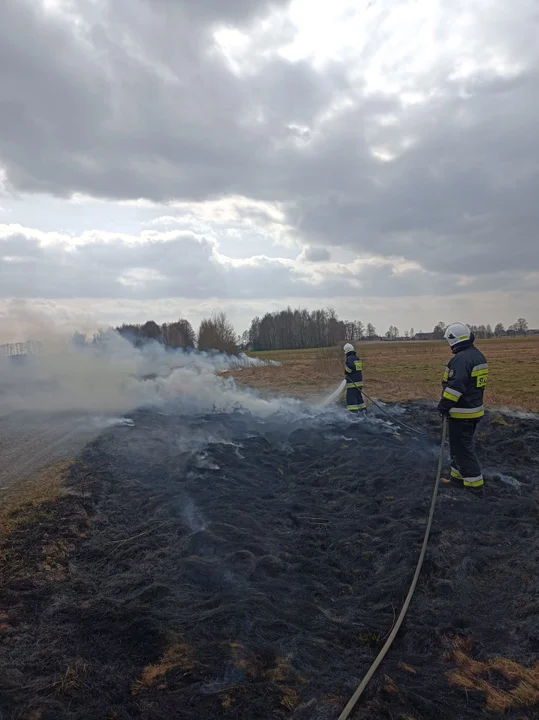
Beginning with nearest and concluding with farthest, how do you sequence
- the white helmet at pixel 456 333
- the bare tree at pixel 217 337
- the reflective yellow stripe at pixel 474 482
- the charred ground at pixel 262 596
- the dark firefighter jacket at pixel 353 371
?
1. the charred ground at pixel 262 596
2. the reflective yellow stripe at pixel 474 482
3. the white helmet at pixel 456 333
4. the dark firefighter jacket at pixel 353 371
5. the bare tree at pixel 217 337

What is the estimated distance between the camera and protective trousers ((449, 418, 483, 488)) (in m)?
8.34

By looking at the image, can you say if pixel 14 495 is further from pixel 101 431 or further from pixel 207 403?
pixel 207 403

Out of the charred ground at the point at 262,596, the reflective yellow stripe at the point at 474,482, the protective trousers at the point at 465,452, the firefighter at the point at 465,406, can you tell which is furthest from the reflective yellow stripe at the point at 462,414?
the charred ground at the point at 262,596

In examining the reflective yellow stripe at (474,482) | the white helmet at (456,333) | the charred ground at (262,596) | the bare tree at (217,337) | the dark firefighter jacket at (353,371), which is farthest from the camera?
the bare tree at (217,337)

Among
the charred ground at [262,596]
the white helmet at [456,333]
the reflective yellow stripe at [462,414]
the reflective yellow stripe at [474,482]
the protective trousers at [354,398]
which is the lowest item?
the charred ground at [262,596]

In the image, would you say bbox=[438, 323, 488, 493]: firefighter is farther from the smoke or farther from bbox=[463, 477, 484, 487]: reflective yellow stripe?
the smoke

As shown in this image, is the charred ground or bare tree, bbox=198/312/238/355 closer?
the charred ground

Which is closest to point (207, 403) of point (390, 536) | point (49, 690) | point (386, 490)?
point (386, 490)

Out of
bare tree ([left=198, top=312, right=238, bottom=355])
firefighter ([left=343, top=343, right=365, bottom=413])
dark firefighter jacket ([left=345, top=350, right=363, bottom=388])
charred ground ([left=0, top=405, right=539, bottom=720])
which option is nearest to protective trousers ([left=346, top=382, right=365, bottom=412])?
firefighter ([left=343, top=343, right=365, bottom=413])

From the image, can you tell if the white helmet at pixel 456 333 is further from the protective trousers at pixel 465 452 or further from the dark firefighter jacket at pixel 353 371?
the dark firefighter jacket at pixel 353 371

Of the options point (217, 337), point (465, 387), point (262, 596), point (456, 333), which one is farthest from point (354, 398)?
point (217, 337)

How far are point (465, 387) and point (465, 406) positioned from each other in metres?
0.34

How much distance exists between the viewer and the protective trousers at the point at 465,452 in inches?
328

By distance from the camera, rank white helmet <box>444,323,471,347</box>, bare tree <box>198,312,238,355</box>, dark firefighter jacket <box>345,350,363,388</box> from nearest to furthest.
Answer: white helmet <box>444,323,471,347</box>
dark firefighter jacket <box>345,350,363,388</box>
bare tree <box>198,312,238,355</box>
